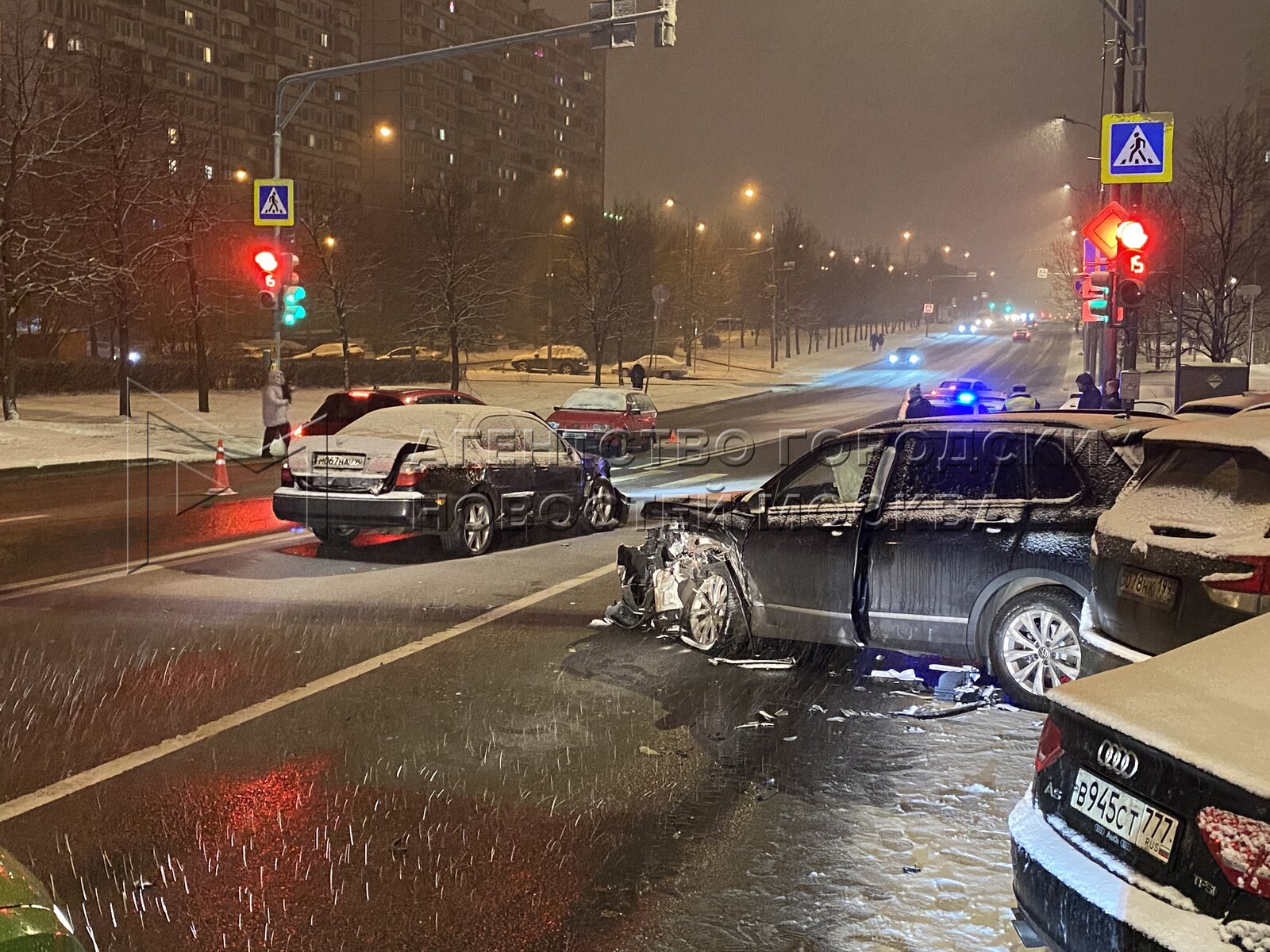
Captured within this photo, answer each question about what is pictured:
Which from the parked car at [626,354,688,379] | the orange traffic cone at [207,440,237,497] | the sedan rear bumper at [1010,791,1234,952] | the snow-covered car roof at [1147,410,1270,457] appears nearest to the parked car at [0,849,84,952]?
the sedan rear bumper at [1010,791,1234,952]

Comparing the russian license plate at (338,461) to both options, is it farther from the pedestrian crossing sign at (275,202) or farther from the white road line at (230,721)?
the pedestrian crossing sign at (275,202)

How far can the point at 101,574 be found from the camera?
10.5 meters

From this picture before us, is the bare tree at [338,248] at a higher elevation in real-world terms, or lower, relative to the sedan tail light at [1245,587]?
higher

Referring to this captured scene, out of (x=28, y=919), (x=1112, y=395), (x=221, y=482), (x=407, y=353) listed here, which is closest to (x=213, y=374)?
(x=407, y=353)

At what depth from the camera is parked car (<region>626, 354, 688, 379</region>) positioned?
207 ft

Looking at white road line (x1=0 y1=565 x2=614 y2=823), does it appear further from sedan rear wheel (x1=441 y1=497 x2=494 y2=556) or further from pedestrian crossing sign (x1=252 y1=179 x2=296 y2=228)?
pedestrian crossing sign (x1=252 y1=179 x2=296 y2=228)

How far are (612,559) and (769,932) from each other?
25.4 feet

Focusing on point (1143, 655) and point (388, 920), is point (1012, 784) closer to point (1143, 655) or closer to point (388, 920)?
point (1143, 655)

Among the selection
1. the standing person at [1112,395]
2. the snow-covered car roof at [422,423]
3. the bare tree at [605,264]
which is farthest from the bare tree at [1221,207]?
the snow-covered car roof at [422,423]

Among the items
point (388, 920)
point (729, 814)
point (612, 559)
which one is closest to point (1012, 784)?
point (729, 814)

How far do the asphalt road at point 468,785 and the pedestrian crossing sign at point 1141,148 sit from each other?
11320mm

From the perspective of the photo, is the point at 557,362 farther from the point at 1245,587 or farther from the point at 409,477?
the point at 1245,587

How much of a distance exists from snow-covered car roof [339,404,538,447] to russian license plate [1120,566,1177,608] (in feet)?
26.8

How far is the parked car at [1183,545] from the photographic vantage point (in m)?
4.27
